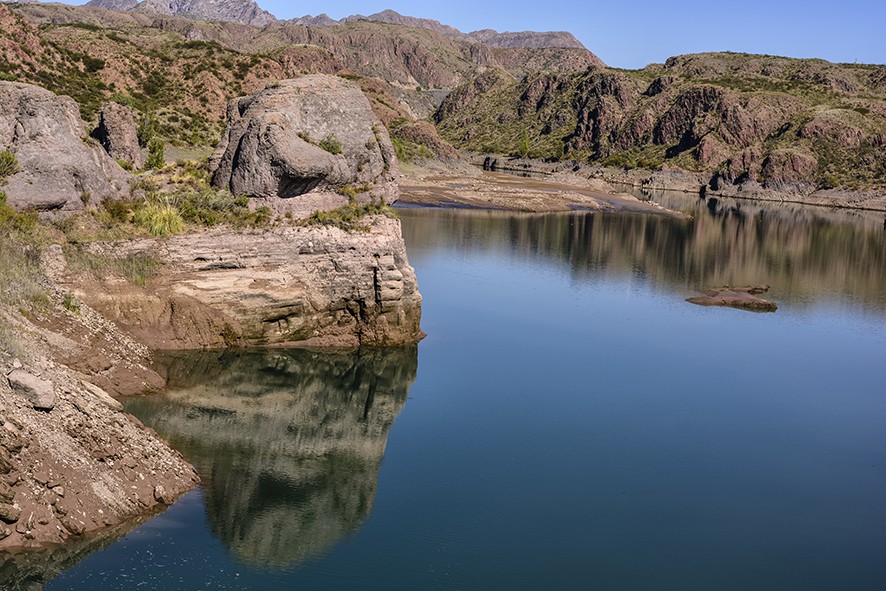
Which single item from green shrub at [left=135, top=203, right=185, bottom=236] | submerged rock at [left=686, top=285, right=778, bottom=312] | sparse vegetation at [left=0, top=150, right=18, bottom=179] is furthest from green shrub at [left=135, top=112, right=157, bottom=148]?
submerged rock at [left=686, top=285, right=778, bottom=312]

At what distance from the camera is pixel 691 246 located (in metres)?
82.9

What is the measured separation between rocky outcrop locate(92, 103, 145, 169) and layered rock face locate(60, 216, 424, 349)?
27922 millimetres

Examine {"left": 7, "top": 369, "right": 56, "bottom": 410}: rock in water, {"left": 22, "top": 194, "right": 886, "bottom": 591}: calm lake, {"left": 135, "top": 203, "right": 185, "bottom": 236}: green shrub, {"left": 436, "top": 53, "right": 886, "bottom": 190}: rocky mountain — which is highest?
{"left": 436, "top": 53, "right": 886, "bottom": 190}: rocky mountain

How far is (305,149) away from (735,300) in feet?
105

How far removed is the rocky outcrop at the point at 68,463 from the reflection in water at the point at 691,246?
4130cm

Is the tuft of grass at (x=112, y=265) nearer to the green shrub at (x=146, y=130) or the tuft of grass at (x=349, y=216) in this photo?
the tuft of grass at (x=349, y=216)

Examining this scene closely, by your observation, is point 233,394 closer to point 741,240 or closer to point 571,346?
point 571,346

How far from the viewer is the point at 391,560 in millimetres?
20719

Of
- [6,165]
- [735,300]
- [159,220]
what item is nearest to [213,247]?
[159,220]

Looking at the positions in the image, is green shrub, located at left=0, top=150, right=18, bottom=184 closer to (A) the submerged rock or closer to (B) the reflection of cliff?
(B) the reflection of cliff

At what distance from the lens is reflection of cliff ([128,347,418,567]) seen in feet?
72.5

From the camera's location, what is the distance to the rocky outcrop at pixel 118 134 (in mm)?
59219

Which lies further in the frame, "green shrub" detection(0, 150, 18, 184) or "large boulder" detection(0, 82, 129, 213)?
"large boulder" detection(0, 82, 129, 213)

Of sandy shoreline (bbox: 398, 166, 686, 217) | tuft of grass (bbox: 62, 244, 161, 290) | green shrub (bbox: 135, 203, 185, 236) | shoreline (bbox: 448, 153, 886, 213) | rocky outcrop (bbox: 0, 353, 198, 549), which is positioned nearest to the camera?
rocky outcrop (bbox: 0, 353, 198, 549)
